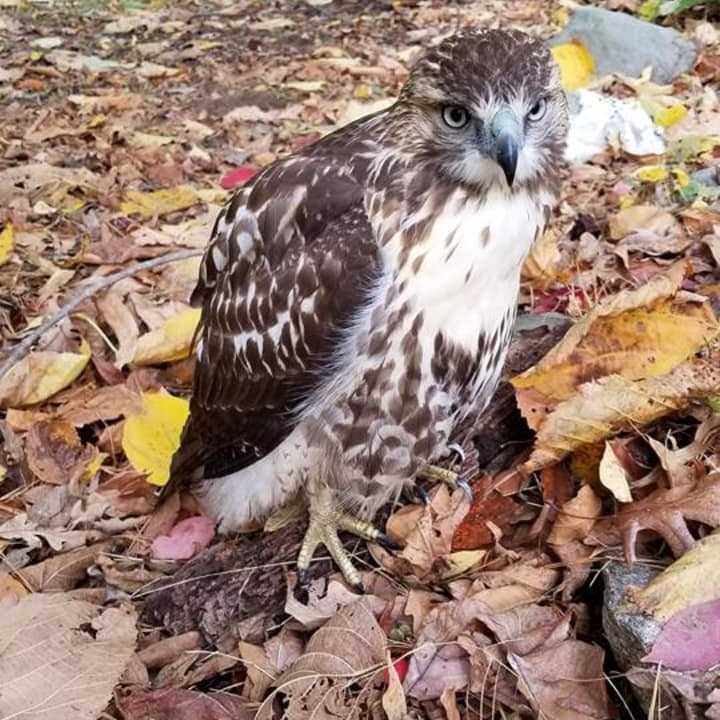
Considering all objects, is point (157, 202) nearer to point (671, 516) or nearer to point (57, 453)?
point (57, 453)

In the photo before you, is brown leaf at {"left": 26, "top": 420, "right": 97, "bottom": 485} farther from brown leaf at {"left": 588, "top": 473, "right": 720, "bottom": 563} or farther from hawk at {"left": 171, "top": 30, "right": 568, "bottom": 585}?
brown leaf at {"left": 588, "top": 473, "right": 720, "bottom": 563}

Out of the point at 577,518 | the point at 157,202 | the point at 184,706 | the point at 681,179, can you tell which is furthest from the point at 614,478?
the point at 157,202

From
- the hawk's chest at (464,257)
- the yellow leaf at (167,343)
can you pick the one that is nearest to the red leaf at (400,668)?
the hawk's chest at (464,257)

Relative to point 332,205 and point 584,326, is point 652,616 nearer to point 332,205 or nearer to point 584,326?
point 584,326

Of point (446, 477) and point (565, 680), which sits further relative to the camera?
point (446, 477)

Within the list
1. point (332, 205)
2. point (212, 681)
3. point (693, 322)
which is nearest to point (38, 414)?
point (212, 681)

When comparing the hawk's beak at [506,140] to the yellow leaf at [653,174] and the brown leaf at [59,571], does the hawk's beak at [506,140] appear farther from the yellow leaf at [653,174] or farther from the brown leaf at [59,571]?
the yellow leaf at [653,174]
